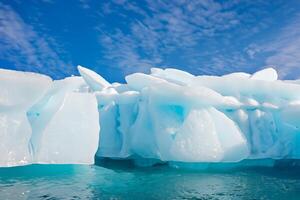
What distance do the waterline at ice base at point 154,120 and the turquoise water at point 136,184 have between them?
21.8 inches

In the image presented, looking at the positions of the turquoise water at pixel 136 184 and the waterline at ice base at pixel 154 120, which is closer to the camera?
the turquoise water at pixel 136 184

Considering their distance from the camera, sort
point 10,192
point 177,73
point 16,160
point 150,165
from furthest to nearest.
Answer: point 177,73
point 150,165
point 16,160
point 10,192

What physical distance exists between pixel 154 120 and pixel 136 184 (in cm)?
331

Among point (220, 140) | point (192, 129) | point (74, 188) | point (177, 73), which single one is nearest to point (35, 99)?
point (74, 188)

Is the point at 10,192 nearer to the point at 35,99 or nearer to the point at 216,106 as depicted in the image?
the point at 35,99

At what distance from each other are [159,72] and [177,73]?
737 mm

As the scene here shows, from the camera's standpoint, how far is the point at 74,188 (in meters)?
6.03

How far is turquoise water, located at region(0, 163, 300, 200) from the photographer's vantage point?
5594mm

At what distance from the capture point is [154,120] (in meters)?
9.78

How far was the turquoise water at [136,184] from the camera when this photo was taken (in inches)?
220

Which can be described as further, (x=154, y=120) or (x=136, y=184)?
(x=154, y=120)

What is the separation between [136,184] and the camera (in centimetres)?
666

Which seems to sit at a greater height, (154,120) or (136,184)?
(154,120)

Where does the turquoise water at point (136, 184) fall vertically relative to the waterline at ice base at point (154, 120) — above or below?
below
